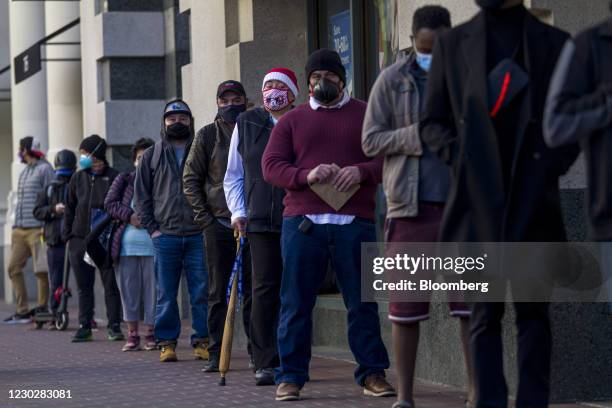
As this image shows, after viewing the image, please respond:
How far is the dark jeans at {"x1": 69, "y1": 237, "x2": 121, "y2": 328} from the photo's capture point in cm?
1352

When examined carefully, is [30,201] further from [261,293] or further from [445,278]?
[445,278]

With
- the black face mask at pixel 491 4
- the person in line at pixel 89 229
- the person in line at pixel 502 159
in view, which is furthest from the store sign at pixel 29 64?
the black face mask at pixel 491 4

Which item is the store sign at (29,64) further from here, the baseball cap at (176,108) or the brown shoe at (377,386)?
the brown shoe at (377,386)

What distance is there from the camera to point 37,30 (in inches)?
870

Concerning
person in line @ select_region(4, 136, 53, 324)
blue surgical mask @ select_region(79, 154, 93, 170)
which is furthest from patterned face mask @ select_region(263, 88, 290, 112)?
person in line @ select_region(4, 136, 53, 324)

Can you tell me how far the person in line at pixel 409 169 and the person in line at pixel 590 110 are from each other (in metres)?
1.44

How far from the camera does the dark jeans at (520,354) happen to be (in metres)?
5.96

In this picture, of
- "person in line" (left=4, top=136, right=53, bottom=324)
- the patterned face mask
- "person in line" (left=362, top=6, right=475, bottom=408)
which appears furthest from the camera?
"person in line" (left=4, top=136, right=53, bottom=324)

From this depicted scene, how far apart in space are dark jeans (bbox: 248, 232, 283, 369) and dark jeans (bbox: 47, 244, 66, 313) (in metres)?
6.72

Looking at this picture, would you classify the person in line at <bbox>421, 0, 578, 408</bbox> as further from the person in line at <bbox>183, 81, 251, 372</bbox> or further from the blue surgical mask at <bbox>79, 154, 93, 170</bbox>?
the blue surgical mask at <bbox>79, 154, 93, 170</bbox>

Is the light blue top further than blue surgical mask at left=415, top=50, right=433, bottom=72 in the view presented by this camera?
Yes

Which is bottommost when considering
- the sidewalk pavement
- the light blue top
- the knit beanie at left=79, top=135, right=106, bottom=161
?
the sidewalk pavement

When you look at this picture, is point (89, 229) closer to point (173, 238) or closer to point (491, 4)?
point (173, 238)

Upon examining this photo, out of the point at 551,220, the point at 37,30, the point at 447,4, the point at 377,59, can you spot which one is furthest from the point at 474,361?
the point at 37,30
